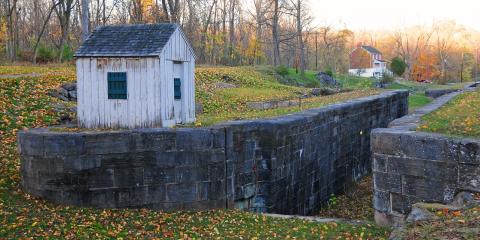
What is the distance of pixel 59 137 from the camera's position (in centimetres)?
843

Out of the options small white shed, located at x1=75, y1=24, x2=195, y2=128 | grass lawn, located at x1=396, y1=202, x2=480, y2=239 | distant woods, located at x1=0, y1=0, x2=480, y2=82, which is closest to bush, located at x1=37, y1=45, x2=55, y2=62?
distant woods, located at x1=0, y1=0, x2=480, y2=82

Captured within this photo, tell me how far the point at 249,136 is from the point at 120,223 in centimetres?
321

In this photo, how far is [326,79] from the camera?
37.7 meters

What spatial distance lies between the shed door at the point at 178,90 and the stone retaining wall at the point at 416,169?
4.22 metres

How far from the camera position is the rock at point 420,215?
605 cm

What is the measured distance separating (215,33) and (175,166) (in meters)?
46.9

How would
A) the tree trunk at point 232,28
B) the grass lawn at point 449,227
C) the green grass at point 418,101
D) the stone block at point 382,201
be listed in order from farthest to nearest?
1. the tree trunk at point 232,28
2. the green grass at point 418,101
3. the stone block at point 382,201
4. the grass lawn at point 449,227

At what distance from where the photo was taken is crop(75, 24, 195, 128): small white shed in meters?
9.49

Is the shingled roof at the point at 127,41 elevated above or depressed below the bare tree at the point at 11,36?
below

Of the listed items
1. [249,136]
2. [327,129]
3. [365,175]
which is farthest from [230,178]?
[365,175]

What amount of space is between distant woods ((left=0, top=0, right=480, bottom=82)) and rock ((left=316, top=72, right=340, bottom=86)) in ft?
4.86

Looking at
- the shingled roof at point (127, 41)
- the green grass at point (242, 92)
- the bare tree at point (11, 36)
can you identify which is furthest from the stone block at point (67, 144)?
the bare tree at point (11, 36)

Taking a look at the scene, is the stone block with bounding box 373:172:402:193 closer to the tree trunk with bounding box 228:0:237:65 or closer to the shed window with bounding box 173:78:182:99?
the shed window with bounding box 173:78:182:99

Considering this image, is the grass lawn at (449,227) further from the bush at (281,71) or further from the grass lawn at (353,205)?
the bush at (281,71)
